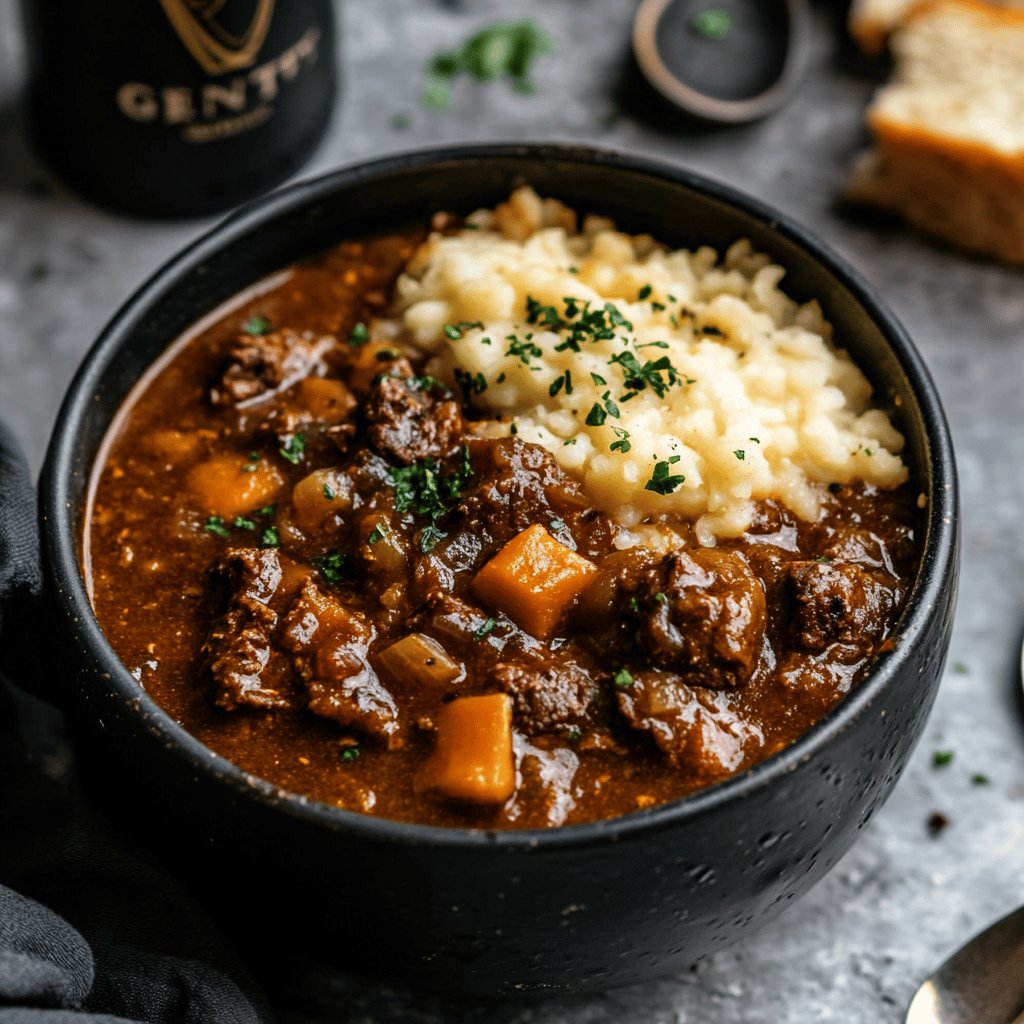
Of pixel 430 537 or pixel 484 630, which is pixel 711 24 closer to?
pixel 430 537

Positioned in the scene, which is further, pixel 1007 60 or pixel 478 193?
pixel 1007 60

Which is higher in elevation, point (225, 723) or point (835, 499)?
point (225, 723)

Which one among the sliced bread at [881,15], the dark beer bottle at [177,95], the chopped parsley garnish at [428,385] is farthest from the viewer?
the sliced bread at [881,15]

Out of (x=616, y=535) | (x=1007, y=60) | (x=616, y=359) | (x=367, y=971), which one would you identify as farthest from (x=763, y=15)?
(x=367, y=971)

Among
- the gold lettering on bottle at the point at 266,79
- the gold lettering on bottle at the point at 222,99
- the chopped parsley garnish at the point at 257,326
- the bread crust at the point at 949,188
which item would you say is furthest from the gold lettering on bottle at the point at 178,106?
the bread crust at the point at 949,188

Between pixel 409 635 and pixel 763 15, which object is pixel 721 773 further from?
pixel 763 15

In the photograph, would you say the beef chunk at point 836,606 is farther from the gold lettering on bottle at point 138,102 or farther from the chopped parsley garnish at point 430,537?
the gold lettering on bottle at point 138,102

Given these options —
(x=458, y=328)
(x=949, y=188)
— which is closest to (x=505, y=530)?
(x=458, y=328)
